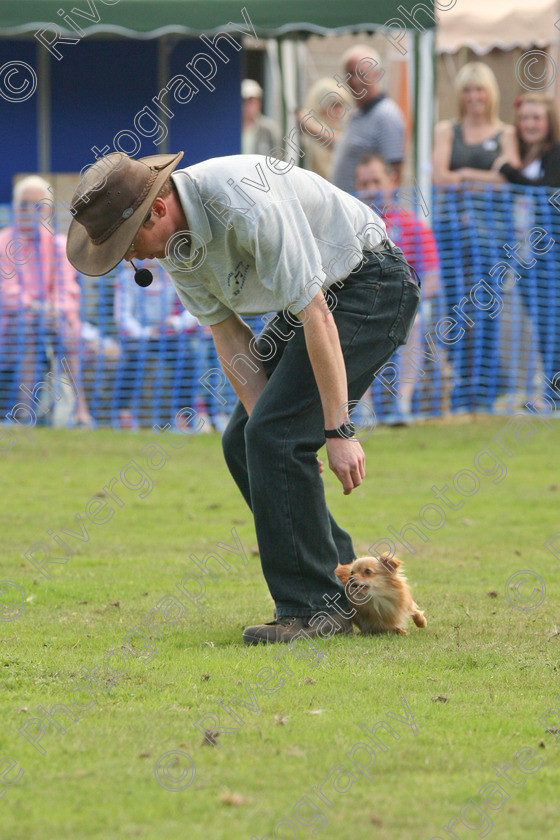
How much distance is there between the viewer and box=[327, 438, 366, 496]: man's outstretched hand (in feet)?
11.5

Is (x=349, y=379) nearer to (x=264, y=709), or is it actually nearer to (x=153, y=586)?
(x=264, y=709)

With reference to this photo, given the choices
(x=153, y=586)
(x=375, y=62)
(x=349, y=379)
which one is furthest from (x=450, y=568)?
(x=375, y=62)

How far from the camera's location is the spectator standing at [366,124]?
1009cm

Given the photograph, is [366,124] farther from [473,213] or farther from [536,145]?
[536,145]

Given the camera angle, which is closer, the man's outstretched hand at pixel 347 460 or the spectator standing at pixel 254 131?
the man's outstretched hand at pixel 347 460

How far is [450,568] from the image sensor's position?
5.21 meters

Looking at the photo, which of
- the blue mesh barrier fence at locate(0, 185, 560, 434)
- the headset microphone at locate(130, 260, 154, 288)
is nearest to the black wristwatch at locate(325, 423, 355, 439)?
the headset microphone at locate(130, 260, 154, 288)

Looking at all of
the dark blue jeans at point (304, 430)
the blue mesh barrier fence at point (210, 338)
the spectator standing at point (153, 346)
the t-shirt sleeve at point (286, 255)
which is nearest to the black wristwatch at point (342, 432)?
the dark blue jeans at point (304, 430)

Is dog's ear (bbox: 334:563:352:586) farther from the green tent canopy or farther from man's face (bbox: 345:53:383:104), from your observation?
the green tent canopy

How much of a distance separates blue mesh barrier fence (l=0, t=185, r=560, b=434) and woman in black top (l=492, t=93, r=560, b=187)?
125mm
